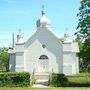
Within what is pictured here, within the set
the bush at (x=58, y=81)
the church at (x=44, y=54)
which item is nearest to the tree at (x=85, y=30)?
the bush at (x=58, y=81)

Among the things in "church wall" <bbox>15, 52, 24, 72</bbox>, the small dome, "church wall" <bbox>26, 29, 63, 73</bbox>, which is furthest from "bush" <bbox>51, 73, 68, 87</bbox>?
the small dome

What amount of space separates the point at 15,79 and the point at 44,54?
20.2 metres

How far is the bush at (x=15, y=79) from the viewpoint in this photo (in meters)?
38.8

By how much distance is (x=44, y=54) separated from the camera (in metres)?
58.9

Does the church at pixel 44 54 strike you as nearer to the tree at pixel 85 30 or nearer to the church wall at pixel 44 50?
the church wall at pixel 44 50

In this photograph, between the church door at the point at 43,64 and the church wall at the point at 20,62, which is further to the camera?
the church wall at the point at 20,62

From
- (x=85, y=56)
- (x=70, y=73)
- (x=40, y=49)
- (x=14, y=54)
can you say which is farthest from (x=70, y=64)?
(x=85, y=56)

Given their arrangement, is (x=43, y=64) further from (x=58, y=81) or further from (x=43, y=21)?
(x=58, y=81)

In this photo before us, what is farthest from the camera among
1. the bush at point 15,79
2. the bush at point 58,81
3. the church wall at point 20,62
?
the church wall at point 20,62

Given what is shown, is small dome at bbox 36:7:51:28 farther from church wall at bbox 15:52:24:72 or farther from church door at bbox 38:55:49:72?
church wall at bbox 15:52:24:72

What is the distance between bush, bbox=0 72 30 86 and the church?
62.0 ft

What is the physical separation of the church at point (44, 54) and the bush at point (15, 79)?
62.0 feet

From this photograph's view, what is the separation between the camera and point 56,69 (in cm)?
5822

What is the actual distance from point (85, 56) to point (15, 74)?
8.45 meters
